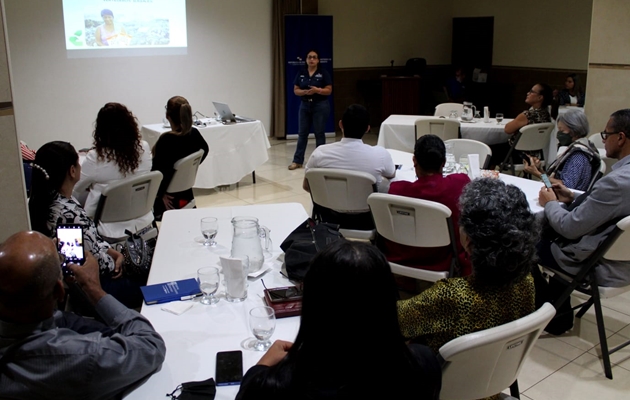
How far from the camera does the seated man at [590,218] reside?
9.41 feet

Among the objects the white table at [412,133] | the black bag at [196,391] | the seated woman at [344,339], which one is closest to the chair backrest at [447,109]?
the white table at [412,133]

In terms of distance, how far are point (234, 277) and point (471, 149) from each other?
3.00 meters

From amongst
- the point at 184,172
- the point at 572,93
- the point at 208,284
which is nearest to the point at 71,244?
the point at 208,284

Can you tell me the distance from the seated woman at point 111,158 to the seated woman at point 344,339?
8.56 feet

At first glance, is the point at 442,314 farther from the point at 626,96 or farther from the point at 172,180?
the point at 626,96

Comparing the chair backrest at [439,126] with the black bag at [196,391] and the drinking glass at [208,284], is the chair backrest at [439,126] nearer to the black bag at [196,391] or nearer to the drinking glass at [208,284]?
the drinking glass at [208,284]

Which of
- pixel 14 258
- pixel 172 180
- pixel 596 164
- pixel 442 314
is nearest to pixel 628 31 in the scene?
pixel 596 164

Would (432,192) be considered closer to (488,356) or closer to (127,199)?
(488,356)

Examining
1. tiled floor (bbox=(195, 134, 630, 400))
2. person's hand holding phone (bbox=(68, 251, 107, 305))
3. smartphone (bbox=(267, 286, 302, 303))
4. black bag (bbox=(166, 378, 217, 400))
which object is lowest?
tiled floor (bbox=(195, 134, 630, 400))

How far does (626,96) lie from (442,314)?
4719mm

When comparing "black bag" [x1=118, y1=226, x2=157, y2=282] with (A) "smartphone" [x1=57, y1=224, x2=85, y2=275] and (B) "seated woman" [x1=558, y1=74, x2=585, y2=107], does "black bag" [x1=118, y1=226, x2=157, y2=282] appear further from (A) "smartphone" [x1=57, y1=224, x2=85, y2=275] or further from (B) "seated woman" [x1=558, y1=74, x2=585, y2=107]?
(B) "seated woman" [x1=558, y1=74, x2=585, y2=107]

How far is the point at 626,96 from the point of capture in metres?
5.55

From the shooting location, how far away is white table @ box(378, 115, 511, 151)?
626cm

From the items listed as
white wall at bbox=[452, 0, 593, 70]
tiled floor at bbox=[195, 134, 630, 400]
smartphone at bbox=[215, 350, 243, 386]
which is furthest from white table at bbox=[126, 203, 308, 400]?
white wall at bbox=[452, 0, 593, 70]
